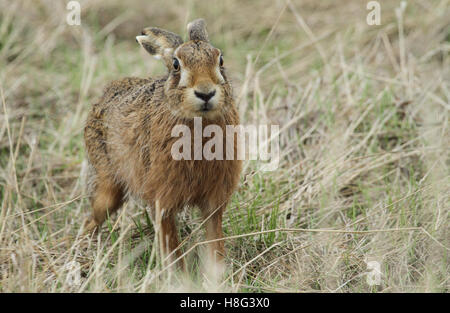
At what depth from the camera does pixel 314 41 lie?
650 cm

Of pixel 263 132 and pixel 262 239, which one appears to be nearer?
pixel 262 239

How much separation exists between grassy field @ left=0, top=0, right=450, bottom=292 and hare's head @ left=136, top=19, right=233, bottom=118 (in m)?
0.85

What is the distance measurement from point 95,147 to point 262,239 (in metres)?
1.51

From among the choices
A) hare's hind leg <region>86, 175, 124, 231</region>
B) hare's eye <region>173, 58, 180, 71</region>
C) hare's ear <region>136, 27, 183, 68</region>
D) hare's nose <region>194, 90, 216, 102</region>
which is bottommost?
hare's hind leg <region>86, 175, 124, 231</region>

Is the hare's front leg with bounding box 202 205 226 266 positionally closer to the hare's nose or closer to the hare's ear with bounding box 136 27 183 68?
the hare's nose

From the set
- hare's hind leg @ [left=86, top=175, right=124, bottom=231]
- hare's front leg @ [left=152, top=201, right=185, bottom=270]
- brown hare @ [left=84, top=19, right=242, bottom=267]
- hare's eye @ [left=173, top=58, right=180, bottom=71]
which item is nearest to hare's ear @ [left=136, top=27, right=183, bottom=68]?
brown hare @ [left=84, top=19, right=242, bottom=267]

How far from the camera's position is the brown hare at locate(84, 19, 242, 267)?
3.57 metres

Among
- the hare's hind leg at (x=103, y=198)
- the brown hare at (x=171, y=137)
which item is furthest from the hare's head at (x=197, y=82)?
the hare's hind leg at (x=103, y=198)

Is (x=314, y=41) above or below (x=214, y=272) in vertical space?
above

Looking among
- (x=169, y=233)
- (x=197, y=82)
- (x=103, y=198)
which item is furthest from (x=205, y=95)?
(x=103, y=198)
